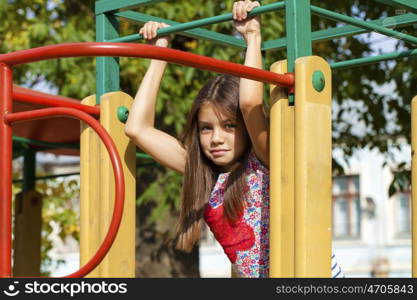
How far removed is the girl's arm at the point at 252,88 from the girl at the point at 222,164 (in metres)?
0.05

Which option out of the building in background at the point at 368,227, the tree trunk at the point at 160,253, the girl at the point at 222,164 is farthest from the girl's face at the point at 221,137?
the building in background at the point at 368,227

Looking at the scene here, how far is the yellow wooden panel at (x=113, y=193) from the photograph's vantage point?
9.54 ft

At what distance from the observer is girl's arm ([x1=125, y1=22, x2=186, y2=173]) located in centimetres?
297

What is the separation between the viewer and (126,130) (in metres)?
2.98

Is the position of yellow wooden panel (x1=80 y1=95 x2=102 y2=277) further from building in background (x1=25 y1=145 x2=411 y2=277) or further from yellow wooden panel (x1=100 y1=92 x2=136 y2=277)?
building in background (x1=25 y1=145 x2=411 y2=277)

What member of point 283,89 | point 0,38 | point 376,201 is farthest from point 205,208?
point 376,201

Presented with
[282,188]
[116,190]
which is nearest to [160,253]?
[282,188]

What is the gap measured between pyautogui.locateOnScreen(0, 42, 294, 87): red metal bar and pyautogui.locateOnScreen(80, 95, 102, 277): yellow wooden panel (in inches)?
23.2

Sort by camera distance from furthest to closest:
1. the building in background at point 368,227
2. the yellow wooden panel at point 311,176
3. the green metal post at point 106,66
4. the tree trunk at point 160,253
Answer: the building in background at point 368,227
the tree trunk at point 160,253
the green metal post at point 106,66
the yellow wooden panel at point 311,176

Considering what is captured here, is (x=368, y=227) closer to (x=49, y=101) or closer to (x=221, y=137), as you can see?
(x=221, y=137)

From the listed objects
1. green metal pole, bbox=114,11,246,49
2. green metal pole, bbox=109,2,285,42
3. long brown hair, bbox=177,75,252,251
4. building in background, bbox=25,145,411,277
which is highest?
building in background, bbox=25,145,411,277

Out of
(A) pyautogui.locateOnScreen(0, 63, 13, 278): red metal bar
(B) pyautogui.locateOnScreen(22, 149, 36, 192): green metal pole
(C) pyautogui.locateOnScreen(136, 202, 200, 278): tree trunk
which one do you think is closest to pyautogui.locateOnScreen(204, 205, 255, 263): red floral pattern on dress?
(A) pyautogui.locateOnScreen(0, 63, 13, 278): red metal bar

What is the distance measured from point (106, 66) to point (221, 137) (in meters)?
0.50

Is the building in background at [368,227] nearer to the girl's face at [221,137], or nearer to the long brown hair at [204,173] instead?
the long brown hair at [204,173]
